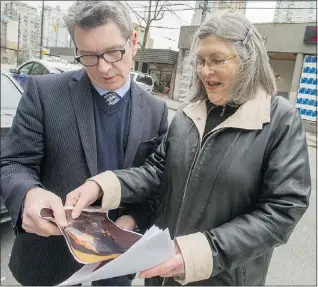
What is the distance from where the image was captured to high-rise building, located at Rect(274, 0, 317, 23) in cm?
1195

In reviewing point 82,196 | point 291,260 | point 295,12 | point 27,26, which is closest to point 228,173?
point 82,196

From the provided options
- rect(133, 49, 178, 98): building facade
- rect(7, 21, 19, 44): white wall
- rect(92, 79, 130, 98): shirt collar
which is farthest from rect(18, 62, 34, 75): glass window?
rect(7, 21, 19, 44): white wall

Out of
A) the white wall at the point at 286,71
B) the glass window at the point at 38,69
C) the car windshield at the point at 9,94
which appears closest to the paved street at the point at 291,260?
the car windshield at the point at 9,94

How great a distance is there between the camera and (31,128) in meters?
1.34

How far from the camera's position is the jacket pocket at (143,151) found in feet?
4.83

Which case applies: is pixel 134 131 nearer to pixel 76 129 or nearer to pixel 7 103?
pixel 76 129

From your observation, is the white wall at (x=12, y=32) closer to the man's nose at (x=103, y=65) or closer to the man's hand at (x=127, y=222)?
the man's nose at (x=103, y=65)

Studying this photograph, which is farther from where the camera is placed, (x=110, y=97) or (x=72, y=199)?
(x=110, y=97)

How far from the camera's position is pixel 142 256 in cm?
87

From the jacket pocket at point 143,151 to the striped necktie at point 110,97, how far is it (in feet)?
0.73

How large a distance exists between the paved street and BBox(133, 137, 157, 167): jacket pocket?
4.97ft

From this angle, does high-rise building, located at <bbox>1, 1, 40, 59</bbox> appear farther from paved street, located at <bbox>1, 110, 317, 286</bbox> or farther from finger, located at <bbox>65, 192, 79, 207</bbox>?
finger, located at <bbox>65, 192, 79, 207</bbox>

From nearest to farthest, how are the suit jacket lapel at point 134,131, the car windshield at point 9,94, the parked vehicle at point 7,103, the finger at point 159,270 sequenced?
1. the finger at point 159,270
2. the suit jacket lapel at point 134,131
3. the parked vehicle at point 7,103
4. the car windshield at point 9,94

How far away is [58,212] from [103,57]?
0.63 meters
